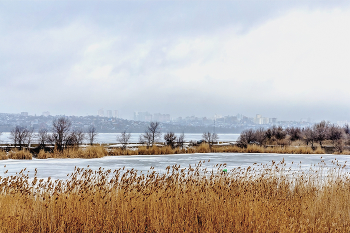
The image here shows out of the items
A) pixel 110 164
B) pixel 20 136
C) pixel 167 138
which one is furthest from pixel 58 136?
pixel 110 164

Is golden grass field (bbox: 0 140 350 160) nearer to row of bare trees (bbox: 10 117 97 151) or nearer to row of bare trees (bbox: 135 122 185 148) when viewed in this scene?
row of bare trees (bbox: 10 117 97 151)

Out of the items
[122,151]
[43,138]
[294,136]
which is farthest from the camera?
[294,136]

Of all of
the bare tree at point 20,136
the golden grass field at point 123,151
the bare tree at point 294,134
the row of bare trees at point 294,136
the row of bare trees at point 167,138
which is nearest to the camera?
the golden grass field at point 123,151

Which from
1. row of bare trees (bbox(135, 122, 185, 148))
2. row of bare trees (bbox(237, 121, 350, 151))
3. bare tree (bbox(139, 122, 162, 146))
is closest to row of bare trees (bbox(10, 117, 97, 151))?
bare tree (bbox(139, 122, 162, 146))

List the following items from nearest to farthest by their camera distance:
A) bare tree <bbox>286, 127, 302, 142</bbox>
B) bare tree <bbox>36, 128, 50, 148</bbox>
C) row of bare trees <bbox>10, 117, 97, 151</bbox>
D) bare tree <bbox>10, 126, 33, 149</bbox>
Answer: row of bare trees <bbox>10, 117, 97, 151</bbox>
bare tree <bbox>36, 128, 50, 148</bbox>
bare tree <bbox>10, 126, 33, 149</bbox>
bare tree <bbox>286, 127, 302, 142</bbox>

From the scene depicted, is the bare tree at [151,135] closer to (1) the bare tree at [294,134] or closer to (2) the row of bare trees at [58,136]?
(2) the row of bare trees at [58,136]

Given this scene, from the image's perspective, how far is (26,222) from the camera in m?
4.96

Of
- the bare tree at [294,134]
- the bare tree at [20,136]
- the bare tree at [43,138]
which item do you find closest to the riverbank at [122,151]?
the bare tree at [43,138]

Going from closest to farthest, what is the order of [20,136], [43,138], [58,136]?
[58,136] → [43,138] → [20,136]

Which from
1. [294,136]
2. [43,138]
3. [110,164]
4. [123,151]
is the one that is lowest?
[110,164]

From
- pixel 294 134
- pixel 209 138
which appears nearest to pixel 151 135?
pixel 209 138

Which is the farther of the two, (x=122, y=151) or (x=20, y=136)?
(x=20, y=136)

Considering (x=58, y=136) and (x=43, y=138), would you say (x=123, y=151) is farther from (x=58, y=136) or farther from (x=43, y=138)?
(x=43, y=138)

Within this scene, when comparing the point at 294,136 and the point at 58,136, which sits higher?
the point at 58,136
